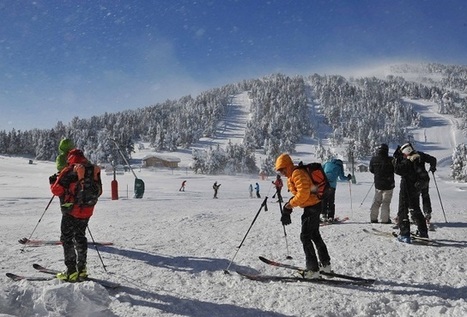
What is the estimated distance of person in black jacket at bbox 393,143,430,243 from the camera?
308 inches

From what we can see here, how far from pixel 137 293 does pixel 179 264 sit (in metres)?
1.50

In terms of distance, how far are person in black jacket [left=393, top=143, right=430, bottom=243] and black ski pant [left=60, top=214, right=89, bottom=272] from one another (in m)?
6.22

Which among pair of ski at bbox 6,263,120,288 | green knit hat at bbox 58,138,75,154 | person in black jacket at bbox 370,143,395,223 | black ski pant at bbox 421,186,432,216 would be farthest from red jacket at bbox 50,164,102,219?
black ski pant at bbox 421,186,432,216

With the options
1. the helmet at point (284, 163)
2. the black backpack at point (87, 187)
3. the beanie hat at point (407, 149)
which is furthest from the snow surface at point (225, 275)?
the beanie hat at point (407, 149)

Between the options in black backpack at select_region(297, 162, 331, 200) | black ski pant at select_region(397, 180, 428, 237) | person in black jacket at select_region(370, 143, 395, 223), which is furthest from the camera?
person in black jacket at select_region(370, 143, 395, 223)

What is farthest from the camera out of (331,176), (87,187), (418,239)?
(331,176)

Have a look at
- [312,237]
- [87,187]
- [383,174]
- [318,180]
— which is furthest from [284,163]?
[383,174]

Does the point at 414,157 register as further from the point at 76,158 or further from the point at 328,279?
the point at 76,158

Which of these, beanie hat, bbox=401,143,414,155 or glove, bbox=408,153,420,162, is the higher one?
beanie hat, bbox=401,143,414,155

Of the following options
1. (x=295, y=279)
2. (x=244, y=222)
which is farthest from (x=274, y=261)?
(x=244, y=222)

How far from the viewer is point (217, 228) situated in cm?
1000

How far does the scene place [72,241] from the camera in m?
5.67

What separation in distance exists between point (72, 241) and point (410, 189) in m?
6.67

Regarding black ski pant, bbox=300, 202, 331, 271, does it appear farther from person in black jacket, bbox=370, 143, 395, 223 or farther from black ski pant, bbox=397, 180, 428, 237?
person in black jacket, bbox=370, 143, 395, 223
